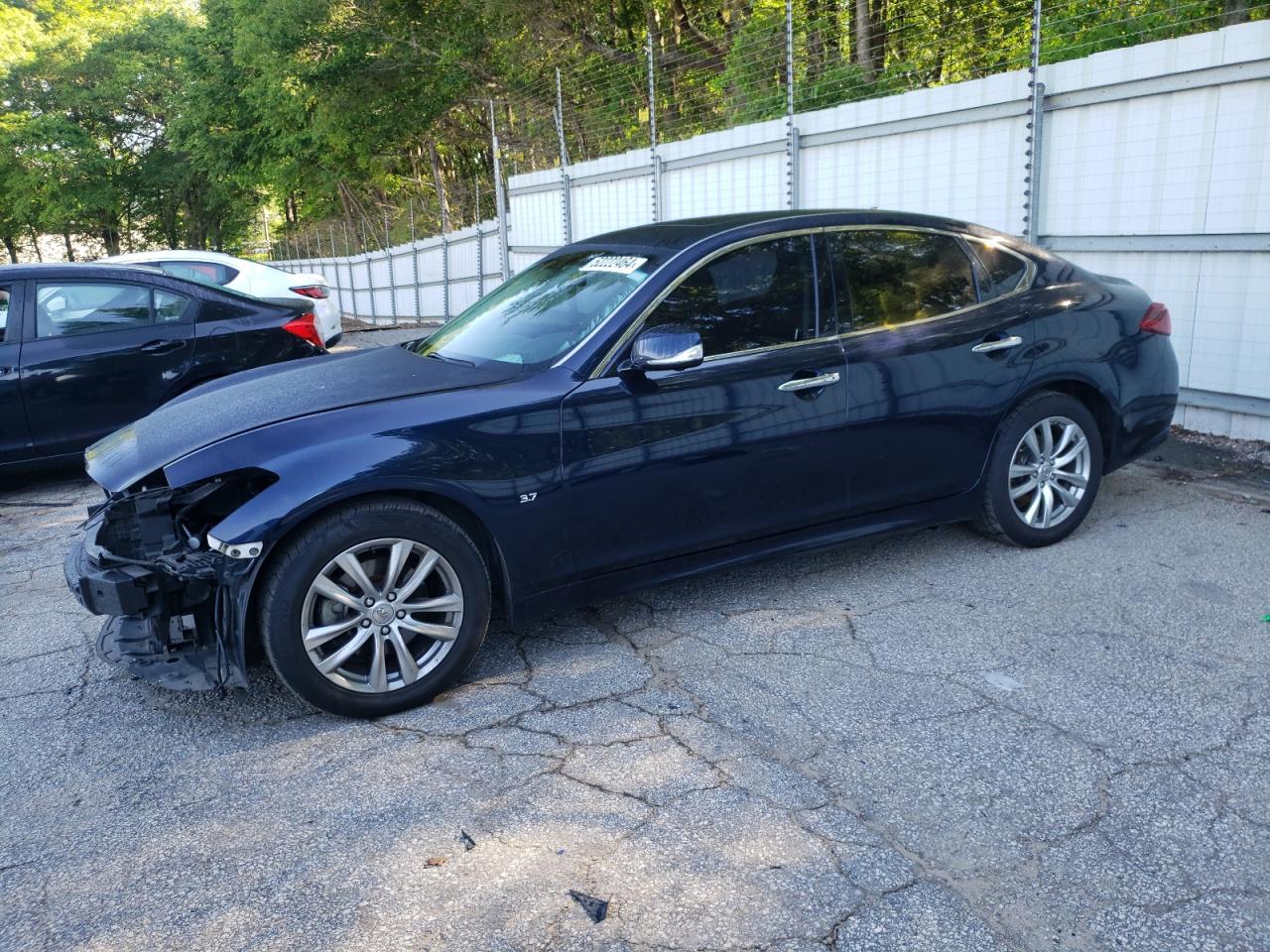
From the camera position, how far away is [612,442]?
13.1 ft

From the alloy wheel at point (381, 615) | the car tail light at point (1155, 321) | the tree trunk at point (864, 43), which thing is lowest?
the alloy wheel at point (381, 615)

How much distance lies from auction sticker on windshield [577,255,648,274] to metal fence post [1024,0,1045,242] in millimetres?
4353

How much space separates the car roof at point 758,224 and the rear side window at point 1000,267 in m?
0.09

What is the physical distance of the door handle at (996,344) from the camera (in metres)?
4.84

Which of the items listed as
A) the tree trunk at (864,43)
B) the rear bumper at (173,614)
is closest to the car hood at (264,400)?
the rear bumper at (173,614)

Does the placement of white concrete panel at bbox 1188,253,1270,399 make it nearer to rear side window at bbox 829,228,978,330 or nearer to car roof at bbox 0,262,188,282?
rear side window at bbox 829,228,978,330

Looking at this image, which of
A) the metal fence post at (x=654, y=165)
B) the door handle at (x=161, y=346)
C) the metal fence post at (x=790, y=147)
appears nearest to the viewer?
the door handle at (x=161, y=346)

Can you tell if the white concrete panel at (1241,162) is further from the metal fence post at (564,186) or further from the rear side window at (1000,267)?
the metal fence post at (564,186)

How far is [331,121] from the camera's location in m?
31.0

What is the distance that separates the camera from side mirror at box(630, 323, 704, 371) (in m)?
3.99

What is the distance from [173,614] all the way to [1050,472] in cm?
394

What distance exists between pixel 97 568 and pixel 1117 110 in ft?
22.2

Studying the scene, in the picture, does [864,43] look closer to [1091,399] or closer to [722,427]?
[1091,399]

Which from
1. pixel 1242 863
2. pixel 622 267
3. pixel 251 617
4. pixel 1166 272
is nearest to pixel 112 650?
pixel 251 617
